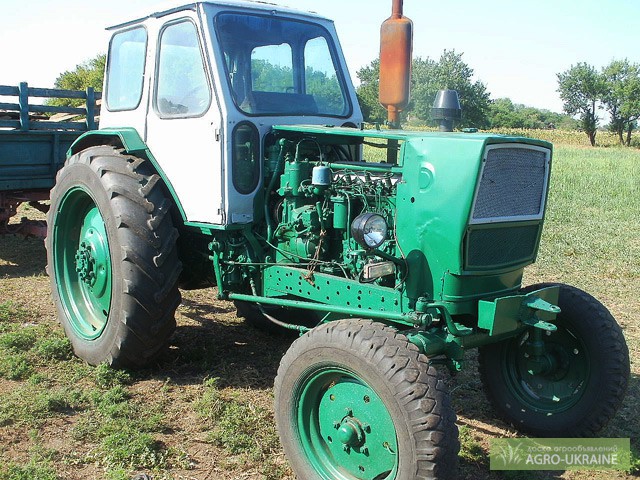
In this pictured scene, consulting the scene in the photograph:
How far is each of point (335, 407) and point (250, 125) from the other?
75.8 inches

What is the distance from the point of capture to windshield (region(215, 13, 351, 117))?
441 cm

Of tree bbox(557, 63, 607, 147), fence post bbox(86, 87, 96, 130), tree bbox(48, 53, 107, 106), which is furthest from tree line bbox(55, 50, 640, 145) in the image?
fence post bbox(86, 87, 96, 130)

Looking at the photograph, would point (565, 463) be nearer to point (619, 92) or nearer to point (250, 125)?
point (250, 125)

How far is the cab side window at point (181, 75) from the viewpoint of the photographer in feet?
14.3

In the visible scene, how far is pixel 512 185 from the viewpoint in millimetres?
3594

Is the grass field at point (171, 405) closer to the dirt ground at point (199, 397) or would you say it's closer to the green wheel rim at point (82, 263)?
the dirt ground at point (199, 397)

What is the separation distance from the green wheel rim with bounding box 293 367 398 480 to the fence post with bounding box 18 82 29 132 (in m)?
6.24

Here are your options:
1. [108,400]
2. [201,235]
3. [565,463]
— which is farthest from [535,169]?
[108,400]

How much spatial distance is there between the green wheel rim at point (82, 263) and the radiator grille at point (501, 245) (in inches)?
106

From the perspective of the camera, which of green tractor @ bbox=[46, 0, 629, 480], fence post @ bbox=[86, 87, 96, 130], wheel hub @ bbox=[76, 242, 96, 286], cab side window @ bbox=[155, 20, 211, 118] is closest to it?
green tractor @ bbox=[46, 0, 629, 480]

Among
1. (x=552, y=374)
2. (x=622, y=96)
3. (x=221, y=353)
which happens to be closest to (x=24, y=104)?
(x=221, y=353)

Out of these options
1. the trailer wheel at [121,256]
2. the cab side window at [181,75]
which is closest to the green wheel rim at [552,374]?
the trailer wheel at [121,256]

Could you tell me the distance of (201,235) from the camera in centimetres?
480

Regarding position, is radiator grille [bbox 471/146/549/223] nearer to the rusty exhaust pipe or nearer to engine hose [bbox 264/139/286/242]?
the rusty exhaust pipe
